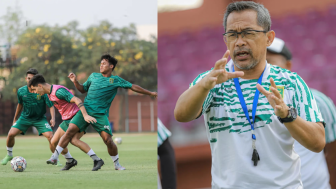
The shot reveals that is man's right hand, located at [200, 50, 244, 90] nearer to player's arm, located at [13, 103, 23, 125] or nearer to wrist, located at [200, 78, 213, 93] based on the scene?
wrist, located at [200, 78, 213, 93]

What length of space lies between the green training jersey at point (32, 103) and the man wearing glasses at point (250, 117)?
4473mm

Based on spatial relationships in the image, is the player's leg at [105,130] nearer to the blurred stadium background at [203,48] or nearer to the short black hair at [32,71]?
the short black hair at [32,71]

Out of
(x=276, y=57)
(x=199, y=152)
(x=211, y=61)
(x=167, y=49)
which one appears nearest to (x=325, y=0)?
(x=211, y=61)

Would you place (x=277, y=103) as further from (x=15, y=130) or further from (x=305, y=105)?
(x=15, y=130)

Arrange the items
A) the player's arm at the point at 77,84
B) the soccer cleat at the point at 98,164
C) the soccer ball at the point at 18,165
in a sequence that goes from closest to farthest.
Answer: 1. the player's arm at the point at 77,84
2. the soccer cleat at the point at 98,164
3. the soccer ball at the point at 18,165

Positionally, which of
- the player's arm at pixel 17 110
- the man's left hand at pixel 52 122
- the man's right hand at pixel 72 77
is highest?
the man's right hand at pixel 72 77

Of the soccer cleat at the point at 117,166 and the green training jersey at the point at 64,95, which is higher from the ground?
the green training jersey at the point at 64,95

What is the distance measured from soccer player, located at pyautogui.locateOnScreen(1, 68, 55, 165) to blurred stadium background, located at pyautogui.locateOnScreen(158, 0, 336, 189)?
6.19 ft

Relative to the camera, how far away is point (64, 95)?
590cm

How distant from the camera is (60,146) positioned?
19.7ft

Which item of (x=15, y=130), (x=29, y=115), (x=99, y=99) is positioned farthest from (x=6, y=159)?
(x=99, y=99)

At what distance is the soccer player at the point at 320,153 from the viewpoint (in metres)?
3.04

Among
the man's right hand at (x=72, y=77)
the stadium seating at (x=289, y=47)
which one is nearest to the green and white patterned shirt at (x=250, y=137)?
the man's right hand at (x=72, y=77)

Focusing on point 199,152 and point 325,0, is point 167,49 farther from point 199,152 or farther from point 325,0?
point 325,0
